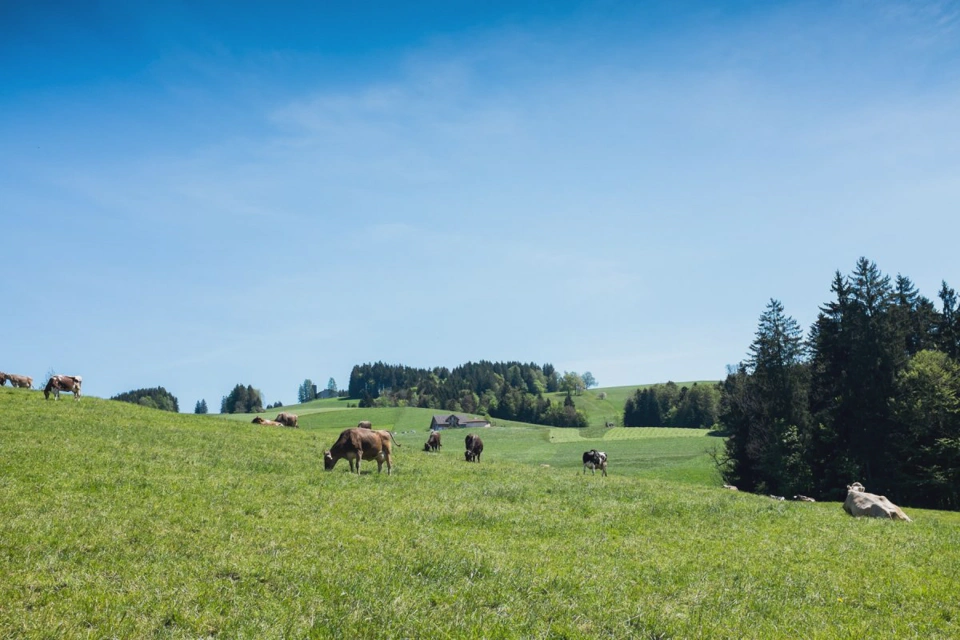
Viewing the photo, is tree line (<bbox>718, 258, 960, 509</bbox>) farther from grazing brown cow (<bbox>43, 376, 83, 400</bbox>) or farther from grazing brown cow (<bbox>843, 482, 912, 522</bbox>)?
grazing brown cow (<bbox>43, 376, 83, 400</bbox>)

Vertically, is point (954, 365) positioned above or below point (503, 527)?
above

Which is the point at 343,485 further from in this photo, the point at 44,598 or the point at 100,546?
the point at 44,598

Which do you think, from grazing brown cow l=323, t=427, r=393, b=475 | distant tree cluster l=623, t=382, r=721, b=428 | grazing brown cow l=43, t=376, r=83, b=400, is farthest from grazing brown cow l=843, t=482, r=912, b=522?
distant tree cluster l=623, t=382, r=721, b=428

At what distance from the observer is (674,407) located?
164m

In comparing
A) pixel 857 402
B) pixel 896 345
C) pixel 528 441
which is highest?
pixel 896 345

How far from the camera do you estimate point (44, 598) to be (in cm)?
810

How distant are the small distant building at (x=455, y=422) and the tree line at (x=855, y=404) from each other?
9357 cm

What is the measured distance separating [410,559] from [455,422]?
150347mm

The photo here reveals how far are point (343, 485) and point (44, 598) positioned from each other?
38.4ft

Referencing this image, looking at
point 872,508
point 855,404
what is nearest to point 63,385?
point 872,508

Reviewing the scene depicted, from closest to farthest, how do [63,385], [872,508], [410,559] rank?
1. [410,559]
2. [872,508]
3. [63,385]

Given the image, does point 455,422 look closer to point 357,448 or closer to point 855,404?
point 855,404

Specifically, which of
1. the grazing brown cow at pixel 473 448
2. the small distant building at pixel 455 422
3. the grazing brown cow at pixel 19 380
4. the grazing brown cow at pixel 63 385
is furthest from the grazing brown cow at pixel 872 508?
the small distant building at pixel 455 422

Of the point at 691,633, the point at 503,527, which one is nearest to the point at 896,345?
the point at 503,527
